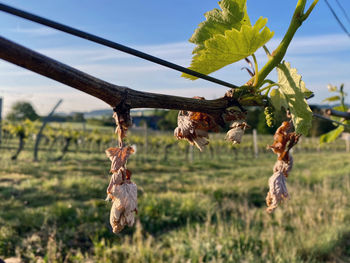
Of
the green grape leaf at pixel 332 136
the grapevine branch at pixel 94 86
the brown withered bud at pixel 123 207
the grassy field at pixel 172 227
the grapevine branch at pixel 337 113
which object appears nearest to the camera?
the grapevine branch at pixel 94 86

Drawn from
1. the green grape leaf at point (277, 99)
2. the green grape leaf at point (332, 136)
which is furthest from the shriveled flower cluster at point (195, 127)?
the green grape leaf at point (332, 136)

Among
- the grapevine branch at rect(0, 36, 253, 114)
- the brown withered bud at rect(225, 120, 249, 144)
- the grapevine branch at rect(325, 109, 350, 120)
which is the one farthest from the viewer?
the grapevine branch at rect(325, 109, 350, 120)

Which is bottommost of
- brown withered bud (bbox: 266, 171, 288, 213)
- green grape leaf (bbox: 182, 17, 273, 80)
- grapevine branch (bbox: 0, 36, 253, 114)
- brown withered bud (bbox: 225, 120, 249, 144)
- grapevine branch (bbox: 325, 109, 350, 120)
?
brown withered bud (bbox: 266, 171, 288, 213)

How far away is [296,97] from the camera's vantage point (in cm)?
51

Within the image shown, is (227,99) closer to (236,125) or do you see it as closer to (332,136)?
(236,125)

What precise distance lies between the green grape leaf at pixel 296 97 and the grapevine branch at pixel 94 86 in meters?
0.12

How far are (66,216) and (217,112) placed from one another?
516 cm

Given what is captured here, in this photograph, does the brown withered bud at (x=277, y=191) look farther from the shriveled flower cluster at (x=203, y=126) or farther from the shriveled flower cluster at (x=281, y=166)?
the shriveled flower cluster at (x=203, y=126)

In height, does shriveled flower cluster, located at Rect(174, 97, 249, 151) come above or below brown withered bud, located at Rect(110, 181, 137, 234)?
above

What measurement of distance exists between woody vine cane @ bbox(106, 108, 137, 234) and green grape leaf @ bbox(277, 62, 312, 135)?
0.28 metres

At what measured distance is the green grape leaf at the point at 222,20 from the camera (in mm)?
542

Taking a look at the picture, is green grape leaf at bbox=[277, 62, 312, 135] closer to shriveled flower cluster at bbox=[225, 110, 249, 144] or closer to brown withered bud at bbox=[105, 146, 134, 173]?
shriveled flower cluster at bbox=[225, 110, 249, 144]

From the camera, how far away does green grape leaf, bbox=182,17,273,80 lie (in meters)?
0.49

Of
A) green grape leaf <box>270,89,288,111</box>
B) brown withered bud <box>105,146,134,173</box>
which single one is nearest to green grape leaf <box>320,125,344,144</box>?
green grape leaf <box>270,89,288,111</box>
